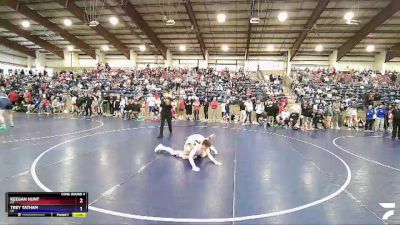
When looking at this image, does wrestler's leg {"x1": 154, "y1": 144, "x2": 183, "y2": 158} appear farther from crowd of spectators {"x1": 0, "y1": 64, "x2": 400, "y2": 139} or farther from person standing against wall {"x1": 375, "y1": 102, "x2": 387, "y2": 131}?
person standing against wall {"x1": 375, "y1": 102, "x2": 387, "y2": 131}

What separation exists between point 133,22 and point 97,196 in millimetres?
23048

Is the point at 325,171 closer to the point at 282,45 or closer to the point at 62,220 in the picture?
the point at 62,220

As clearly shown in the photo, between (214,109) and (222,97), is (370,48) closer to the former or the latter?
(222,97)

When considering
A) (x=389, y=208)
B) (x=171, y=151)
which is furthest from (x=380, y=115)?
(x=389, y=208)

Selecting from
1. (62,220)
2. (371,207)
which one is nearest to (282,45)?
(371,207)

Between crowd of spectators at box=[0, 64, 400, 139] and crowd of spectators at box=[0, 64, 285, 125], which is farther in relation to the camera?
crowd of spectators at box=[0, 64, 285, 125]

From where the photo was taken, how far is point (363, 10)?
22188mm

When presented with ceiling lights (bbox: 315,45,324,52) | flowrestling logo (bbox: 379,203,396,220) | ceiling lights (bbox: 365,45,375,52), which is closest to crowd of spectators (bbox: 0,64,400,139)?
ceiling lights (bbox: 315,45,324,52)

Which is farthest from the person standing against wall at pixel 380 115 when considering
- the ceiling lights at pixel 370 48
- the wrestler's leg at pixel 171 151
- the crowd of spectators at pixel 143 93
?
the ceiling lights at pixel 370 48

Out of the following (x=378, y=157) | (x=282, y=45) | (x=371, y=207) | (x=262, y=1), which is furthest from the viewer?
(x=282, y=45)

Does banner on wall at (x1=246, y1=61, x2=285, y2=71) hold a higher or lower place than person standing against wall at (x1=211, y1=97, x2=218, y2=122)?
higher
